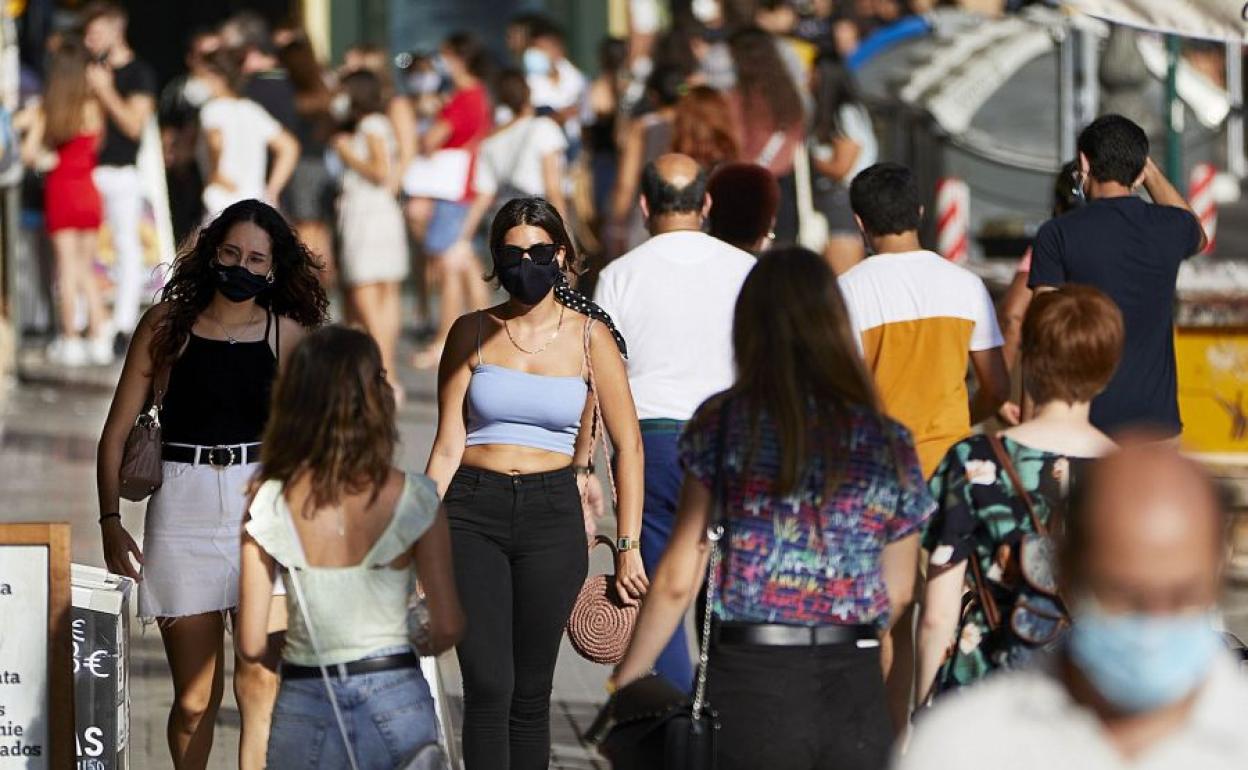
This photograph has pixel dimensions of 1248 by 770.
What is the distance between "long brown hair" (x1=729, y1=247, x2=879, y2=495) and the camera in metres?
4.46

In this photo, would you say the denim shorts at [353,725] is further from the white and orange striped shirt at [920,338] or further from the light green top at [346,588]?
the white and orange striped shirt at [920,338]

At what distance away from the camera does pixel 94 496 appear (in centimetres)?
1149

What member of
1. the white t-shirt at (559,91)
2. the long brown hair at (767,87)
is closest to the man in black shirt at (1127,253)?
the long brown hair at (767,87)

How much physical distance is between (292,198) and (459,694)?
685cm

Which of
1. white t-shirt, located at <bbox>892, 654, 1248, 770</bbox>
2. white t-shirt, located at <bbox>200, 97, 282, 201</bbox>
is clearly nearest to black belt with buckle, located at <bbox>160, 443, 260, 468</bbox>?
white t-shirt, located at <bbox>892, 654, 1248, 770</bbox>

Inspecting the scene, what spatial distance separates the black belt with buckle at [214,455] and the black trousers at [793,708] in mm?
1873

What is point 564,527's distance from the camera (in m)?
6.22

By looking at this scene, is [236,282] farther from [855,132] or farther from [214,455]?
[855,132]

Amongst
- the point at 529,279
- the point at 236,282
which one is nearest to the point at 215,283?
the point at 236,282

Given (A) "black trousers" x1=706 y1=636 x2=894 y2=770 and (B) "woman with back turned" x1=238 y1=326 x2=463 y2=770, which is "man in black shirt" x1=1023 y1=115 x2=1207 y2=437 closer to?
(A) "black trousers" x1=706 y1=636 x2=894 y2=770

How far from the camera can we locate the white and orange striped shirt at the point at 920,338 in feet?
21.8

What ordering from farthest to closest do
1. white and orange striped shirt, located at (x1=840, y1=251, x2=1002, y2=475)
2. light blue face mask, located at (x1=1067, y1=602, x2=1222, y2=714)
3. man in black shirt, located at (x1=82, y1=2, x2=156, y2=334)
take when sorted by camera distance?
man in black shirt, located at (x1=82, y1=2, x2=156, y2=334)
white and orange striped shirt, located at (x1=840, y1=251, x2=1002, y2=475)
light blue face mask, located at (x1=1067, y1=602, x2=1222, y2=714)

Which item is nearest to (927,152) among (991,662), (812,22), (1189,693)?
(812,22)

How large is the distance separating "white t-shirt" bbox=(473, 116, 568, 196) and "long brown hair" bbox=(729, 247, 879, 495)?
10.6m
